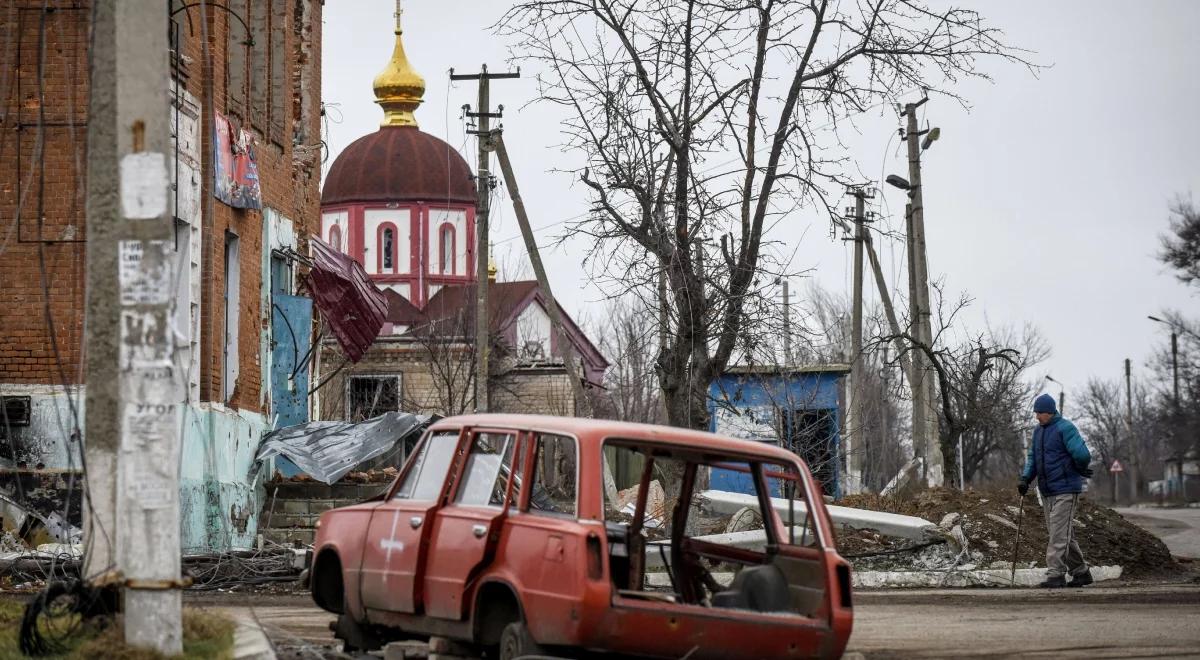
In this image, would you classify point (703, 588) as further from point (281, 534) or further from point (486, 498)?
point (281, 534)

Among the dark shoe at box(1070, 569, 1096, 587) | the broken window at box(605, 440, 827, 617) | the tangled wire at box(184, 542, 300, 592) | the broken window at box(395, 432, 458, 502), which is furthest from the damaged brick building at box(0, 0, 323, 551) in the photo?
the dark shoe at box(1070, 569, 1096, 587)

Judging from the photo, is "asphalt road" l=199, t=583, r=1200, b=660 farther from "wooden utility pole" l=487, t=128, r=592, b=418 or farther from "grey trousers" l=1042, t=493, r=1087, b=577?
"wooden utility pole" l=487, t=128, r=592, b=418

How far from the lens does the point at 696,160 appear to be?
20.5 m

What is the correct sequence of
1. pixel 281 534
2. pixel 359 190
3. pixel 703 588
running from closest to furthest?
pixel 703 588
pixel 281 534
pixel 359 190

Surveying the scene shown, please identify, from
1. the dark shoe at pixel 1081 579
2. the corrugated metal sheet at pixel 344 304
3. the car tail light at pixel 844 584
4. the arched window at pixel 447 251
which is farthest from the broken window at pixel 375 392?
the car tail light at pixel 844 584

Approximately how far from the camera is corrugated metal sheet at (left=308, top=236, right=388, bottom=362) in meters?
28.7

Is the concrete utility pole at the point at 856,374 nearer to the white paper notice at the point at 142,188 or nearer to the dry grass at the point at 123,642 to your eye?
the dry grass at the point at 123,642

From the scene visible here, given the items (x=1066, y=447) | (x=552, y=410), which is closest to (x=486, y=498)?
(x=1066, y=447)

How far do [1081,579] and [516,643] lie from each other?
37.8ft

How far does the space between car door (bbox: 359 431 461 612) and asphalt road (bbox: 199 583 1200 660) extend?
26.2 inches

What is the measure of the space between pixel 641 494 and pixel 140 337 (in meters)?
3.49

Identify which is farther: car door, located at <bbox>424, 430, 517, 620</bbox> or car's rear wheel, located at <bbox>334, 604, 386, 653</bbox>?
car's rear wheel, located at <bbox>334, 604, 386, 653</bbox>

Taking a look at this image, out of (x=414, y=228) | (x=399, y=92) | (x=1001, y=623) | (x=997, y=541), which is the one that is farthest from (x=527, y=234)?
(x=399, y=92)

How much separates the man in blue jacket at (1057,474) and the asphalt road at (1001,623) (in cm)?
58
